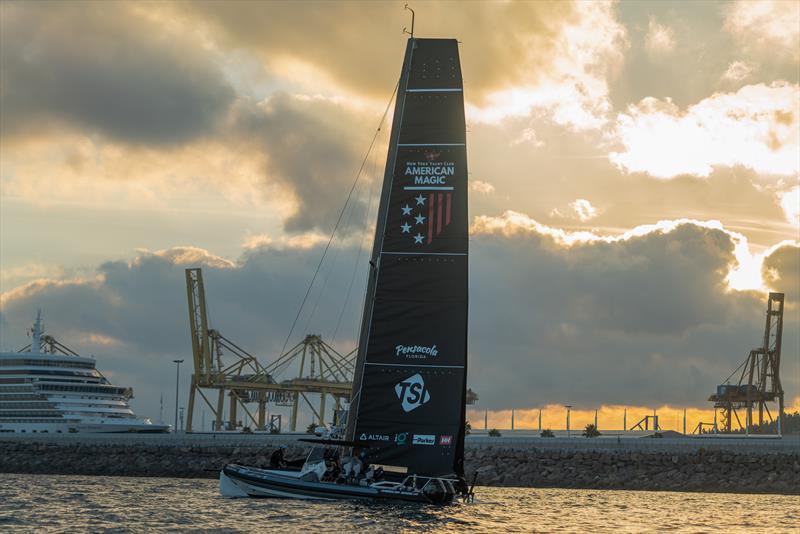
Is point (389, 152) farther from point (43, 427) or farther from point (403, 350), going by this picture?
point (43, 427)

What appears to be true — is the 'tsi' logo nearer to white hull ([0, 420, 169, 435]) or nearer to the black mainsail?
the black mainsail

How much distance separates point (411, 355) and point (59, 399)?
214ft

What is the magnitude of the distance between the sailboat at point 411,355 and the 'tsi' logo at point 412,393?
0.11 ft

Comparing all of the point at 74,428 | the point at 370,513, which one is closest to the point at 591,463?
the point at 370,513

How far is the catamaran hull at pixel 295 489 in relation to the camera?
35906 millimetres

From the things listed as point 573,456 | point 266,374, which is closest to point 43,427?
point 266,374

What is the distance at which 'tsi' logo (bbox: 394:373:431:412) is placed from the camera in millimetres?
37469

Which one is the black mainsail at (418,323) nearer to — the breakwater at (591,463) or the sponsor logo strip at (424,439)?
the sponsor logo strip at (424,439)

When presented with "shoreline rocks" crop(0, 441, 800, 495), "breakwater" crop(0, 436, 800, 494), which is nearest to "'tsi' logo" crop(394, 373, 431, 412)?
"breakwater" crop(0, 436, 800, 494)

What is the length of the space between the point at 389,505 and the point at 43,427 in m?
63.9

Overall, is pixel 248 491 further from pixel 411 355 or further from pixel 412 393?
pixel 411 355

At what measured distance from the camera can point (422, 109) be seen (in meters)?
39.0

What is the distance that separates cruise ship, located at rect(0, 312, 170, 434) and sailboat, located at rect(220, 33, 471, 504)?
59865 millimetres

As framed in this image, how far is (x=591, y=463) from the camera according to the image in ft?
194
